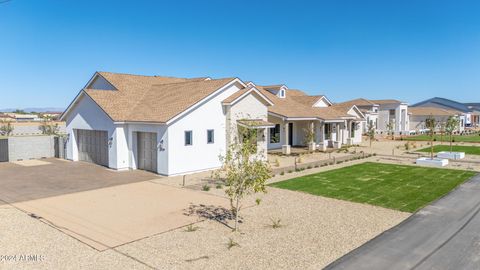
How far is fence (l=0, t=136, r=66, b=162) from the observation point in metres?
26.7

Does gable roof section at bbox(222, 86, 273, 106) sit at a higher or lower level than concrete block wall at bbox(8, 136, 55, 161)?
higher

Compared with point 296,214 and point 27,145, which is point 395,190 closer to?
point 296,214

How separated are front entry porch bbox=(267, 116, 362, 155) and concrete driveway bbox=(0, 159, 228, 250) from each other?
15.4 metres

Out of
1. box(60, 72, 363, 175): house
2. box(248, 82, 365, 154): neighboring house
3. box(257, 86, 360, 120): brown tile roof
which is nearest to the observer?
box(60, 72, 363, 175): house

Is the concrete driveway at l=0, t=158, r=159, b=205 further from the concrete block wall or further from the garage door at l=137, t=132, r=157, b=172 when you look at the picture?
the concrete block wall

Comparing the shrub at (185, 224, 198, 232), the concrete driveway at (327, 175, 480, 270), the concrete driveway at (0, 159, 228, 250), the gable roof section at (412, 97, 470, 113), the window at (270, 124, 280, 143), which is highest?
the gable roof section at (412, 97, 470, 113)

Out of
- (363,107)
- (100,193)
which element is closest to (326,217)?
(100,193)

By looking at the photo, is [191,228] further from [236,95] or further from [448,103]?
[448,103]

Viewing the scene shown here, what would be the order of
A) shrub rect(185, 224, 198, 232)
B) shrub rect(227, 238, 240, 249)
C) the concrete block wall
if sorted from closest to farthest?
1. shrub rect(227, 238, 240, 249)
2. shrub rect(185, 224, 198, 232)
3. the concrete block wall

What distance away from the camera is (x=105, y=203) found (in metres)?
14.6

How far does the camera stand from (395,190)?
17047 millimetres

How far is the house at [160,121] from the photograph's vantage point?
68.7 ft

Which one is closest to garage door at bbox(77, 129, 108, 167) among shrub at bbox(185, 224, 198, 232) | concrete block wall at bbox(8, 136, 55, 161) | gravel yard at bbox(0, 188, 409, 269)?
concrete block wall at bbox(8, 136, 55, 161)

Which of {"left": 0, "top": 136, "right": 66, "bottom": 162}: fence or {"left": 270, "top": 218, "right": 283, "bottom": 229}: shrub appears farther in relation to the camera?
{"left": 0, "top": 136, "right": 66, "bottom": 162}: fence
